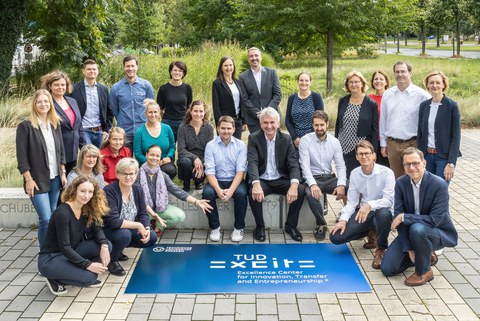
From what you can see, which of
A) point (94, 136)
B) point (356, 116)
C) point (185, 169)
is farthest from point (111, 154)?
point (356, 116)

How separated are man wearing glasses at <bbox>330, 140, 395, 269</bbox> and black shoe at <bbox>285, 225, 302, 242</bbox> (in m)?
0.52

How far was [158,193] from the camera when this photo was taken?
6.38 metres

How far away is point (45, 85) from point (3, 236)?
2064 millimetres

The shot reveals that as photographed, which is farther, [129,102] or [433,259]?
[129,102]

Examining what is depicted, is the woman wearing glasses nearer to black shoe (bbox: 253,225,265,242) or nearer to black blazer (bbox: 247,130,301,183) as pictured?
black shoe (bbox: 253,225,265,242)

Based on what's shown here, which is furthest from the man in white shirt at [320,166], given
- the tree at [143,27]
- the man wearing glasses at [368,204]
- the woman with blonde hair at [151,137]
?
the tree at [143,27]

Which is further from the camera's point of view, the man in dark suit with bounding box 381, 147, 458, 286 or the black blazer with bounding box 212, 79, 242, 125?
the black blazer with bounding box 212, 79, 242, 125

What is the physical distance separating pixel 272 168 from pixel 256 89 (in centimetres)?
145

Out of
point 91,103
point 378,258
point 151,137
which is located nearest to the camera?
point 378,258

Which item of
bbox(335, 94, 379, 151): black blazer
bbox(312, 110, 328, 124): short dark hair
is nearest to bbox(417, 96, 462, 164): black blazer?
bbox(335, 94, 379, 151): black blazer

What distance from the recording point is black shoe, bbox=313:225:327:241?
6516 millimetres

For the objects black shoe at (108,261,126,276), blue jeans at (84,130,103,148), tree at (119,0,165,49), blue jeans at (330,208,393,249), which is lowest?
black shoe at (108,261,126,276)

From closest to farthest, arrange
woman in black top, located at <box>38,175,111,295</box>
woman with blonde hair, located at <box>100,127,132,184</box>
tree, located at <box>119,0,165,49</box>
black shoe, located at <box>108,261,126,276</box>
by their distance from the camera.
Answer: woman in black top, located at <box>38,175,111,295</box> → black shoe, located at <box>108,261,126,276</box> → woman with blonde hair, located at <box>100,127,132,184</box> → tree, located at <box>119,0,165,49</box>

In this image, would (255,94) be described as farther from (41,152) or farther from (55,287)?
(55,287)
